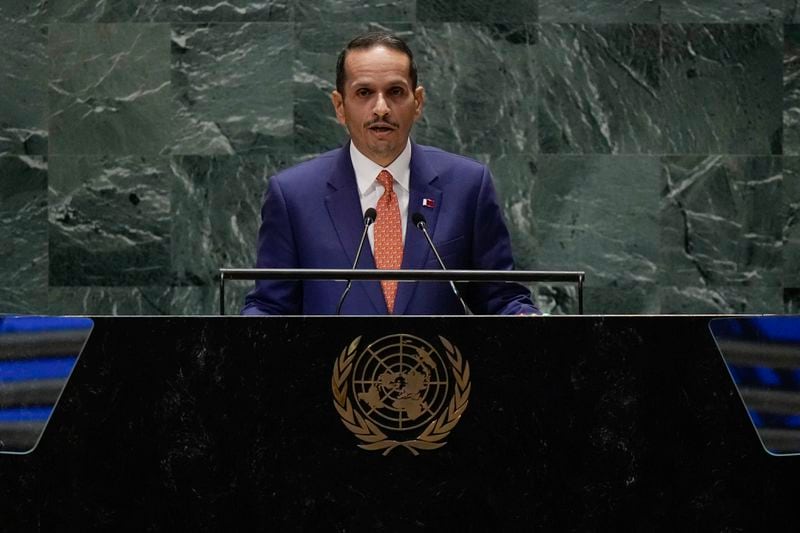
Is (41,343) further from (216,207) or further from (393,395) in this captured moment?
(216,207)

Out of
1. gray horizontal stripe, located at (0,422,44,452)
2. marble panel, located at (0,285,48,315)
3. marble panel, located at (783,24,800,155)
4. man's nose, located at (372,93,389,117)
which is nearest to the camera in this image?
gray horizontal stripe, located at (0,422,44,452)

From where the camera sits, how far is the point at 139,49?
197 inches

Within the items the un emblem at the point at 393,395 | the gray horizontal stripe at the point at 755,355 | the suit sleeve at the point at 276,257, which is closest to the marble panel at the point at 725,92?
the suit sleeve at the point at 276,257

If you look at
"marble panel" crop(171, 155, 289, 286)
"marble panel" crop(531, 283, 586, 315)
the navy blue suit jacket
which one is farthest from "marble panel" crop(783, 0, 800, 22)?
the navy blue suit jacket

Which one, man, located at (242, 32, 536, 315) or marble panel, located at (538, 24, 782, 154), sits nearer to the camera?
man, located at (242, 32, 536, 315)

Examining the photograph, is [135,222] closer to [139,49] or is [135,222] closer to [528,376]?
[139,49]

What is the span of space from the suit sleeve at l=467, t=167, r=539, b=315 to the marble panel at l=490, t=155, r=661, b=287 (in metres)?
1.90

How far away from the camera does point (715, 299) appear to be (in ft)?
16.6

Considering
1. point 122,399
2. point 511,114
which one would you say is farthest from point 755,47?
point 122,399

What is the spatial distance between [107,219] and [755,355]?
11.7ft

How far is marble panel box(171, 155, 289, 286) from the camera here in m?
5.02

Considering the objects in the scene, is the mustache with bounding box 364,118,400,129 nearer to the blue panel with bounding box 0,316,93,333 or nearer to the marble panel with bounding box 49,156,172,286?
the blue panel with bounding box 0,316,93,333

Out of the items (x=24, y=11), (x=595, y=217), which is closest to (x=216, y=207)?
(x=24, y=11)

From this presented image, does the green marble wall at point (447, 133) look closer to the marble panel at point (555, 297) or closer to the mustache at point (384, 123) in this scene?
the marble panel at point (555, 297)
